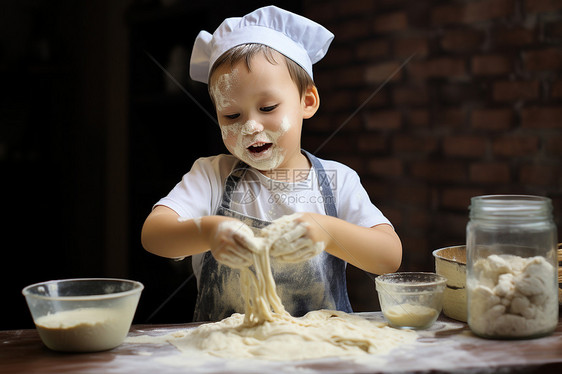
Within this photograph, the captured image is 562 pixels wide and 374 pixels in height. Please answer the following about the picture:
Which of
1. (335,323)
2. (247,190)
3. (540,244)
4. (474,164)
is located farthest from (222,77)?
(474,164)

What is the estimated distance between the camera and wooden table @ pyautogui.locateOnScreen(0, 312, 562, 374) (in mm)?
855

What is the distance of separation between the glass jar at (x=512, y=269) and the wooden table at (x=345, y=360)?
0.10 feet

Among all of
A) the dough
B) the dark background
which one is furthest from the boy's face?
the dark background

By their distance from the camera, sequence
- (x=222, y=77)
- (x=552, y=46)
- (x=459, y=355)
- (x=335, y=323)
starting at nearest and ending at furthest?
(x=459, y=355) < (x=335, y=323) < (x=222, y=77) < (x=552, y=46)

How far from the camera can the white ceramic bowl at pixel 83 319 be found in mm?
940

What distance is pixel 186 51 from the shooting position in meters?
2.27

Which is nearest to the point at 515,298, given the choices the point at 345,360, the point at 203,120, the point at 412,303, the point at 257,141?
the point at 412,303

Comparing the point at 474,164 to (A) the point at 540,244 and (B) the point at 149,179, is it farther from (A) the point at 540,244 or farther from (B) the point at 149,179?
(B) the point at 149,179

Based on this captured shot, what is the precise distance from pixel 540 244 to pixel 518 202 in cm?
8

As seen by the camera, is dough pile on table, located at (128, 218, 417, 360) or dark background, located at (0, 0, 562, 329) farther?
dark background, located at (0, 0, 562, 329)

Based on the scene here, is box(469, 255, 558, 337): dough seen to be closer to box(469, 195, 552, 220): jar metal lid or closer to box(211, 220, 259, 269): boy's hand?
box(469, 195, 552, 220): jar metal lid

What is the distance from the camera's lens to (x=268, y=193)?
130 centimetres

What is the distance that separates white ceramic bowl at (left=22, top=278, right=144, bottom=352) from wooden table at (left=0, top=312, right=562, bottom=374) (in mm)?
18

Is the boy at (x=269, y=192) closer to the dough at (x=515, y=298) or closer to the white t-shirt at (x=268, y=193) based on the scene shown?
the white t-shirt at (x=268, y=193)
